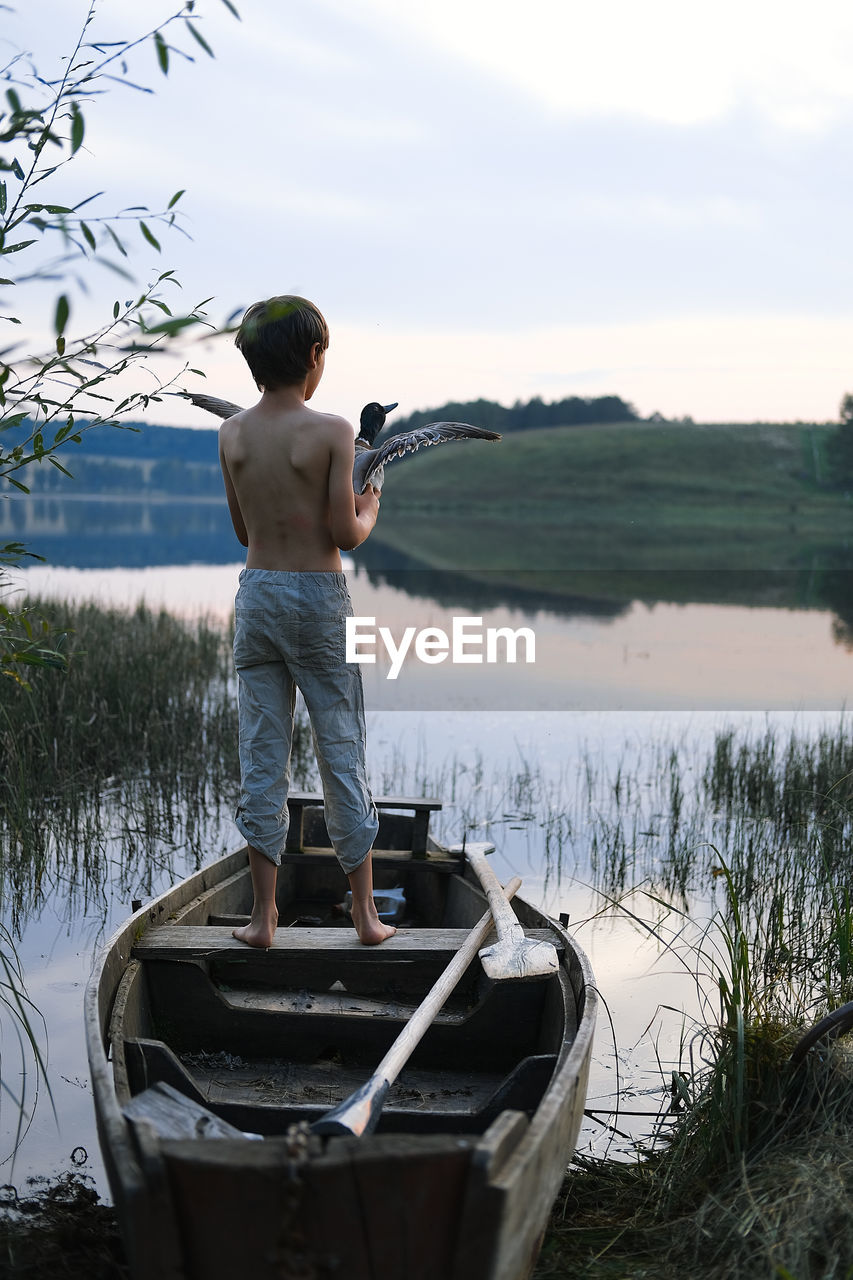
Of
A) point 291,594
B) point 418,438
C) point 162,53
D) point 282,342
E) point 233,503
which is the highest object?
point 162,53

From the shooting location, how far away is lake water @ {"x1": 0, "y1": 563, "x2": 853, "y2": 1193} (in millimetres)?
4473

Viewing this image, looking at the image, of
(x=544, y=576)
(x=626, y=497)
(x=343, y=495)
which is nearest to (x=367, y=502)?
(x=343, y=495)

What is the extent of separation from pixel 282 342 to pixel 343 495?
48 cm

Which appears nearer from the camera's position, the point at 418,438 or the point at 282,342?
the point at 282,342

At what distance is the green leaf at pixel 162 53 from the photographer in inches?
76.9

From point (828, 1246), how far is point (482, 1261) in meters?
1.02

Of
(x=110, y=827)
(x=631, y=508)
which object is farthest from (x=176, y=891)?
(x=631, y=508)

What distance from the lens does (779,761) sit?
29.2 feet

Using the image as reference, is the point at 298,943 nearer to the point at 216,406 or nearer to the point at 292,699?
the point at 292,699

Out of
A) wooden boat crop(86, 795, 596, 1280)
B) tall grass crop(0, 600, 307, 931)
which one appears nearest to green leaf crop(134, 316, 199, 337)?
wooden boat crop(86, 795, 596, 1280)

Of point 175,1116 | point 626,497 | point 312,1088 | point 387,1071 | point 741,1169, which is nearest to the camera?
point 175,1116

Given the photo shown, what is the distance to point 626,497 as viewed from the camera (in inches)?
2601

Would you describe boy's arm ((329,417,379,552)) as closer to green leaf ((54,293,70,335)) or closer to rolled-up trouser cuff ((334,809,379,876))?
rolled-up trouser cuff ((334,809,379,876))

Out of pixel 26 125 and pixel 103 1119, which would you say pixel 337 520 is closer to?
pixel 26 125
